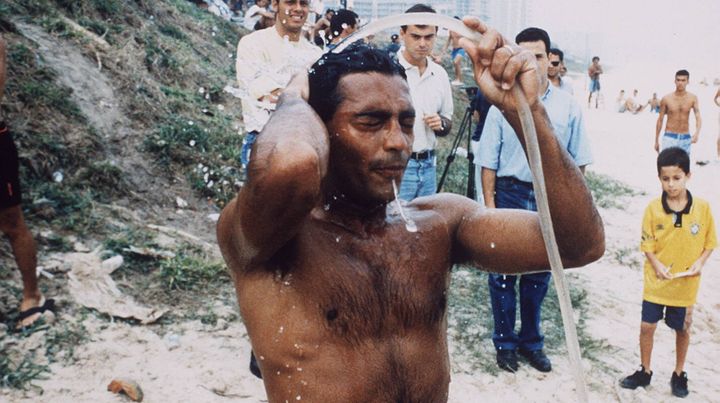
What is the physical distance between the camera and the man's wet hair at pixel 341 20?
19.0 feet

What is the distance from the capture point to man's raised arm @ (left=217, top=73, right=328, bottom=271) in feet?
4.59

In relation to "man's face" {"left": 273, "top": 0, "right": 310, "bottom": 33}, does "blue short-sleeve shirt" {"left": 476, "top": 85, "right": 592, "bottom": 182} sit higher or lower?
lower

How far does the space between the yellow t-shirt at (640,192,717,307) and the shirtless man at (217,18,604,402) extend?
8.66ft

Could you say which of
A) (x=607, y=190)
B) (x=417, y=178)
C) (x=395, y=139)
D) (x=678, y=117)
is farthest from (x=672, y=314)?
(x=607, y=190)

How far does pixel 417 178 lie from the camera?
4.44 m

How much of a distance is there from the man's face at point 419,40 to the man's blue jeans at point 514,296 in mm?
1092

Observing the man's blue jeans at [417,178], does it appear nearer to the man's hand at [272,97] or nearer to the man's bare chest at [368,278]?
the man's hand at [272,97]

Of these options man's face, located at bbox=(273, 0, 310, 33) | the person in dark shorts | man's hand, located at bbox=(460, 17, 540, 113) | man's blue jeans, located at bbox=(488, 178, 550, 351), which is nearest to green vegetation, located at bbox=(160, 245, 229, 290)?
the person in dark shorts

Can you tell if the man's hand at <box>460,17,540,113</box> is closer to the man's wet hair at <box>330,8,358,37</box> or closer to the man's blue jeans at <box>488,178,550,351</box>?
the man's blue jeans at <box>488,178,550,351</box>

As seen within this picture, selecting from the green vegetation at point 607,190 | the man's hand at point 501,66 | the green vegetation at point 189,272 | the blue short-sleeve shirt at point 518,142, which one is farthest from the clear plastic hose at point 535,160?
the green vegetation at point 607,190

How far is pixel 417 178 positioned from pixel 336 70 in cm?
273

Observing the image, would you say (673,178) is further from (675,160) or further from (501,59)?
(501,59)

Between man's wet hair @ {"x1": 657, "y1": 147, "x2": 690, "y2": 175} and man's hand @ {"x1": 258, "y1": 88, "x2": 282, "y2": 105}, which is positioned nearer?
man's hand @ {"x1": 258, "y1": 88, "x2": 282, "y2": 105}

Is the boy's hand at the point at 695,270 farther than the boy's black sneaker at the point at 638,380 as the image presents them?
No
